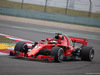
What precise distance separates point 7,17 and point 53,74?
85.7ft

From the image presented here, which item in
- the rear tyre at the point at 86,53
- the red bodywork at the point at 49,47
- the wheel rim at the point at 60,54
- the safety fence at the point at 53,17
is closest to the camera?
the red bodywork at the point at 49,47

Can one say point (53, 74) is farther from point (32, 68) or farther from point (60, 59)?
point (60, 59)

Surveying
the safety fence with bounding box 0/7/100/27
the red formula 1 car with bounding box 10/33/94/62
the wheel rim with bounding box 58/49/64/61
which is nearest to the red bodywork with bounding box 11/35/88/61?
the red formula 1 car with bounding box 10/33/94/62

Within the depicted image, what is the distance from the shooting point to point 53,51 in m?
10.5

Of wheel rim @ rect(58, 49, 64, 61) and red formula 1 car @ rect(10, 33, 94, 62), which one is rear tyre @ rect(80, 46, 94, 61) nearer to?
red formula 1 car @ rect(10, 33, 94, 62)

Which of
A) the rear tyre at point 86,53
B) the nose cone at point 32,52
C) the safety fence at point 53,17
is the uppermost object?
the safety fence at point 53,17

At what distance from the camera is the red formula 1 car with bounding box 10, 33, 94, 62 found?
10.5 meters

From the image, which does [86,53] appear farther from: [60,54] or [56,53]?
[56,53]

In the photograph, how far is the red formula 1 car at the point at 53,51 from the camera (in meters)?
10.5

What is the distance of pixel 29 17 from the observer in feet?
112

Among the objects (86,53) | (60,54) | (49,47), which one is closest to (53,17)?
(86,53)

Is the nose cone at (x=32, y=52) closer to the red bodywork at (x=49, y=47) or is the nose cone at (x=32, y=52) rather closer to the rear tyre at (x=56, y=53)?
the red bodywork at (x=49, y=47)

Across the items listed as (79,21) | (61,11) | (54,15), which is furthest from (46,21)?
(61,11)

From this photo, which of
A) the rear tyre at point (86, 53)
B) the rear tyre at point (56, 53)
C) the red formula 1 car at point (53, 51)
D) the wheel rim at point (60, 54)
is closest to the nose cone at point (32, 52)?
the red formula 1 car at point (53, 51)
